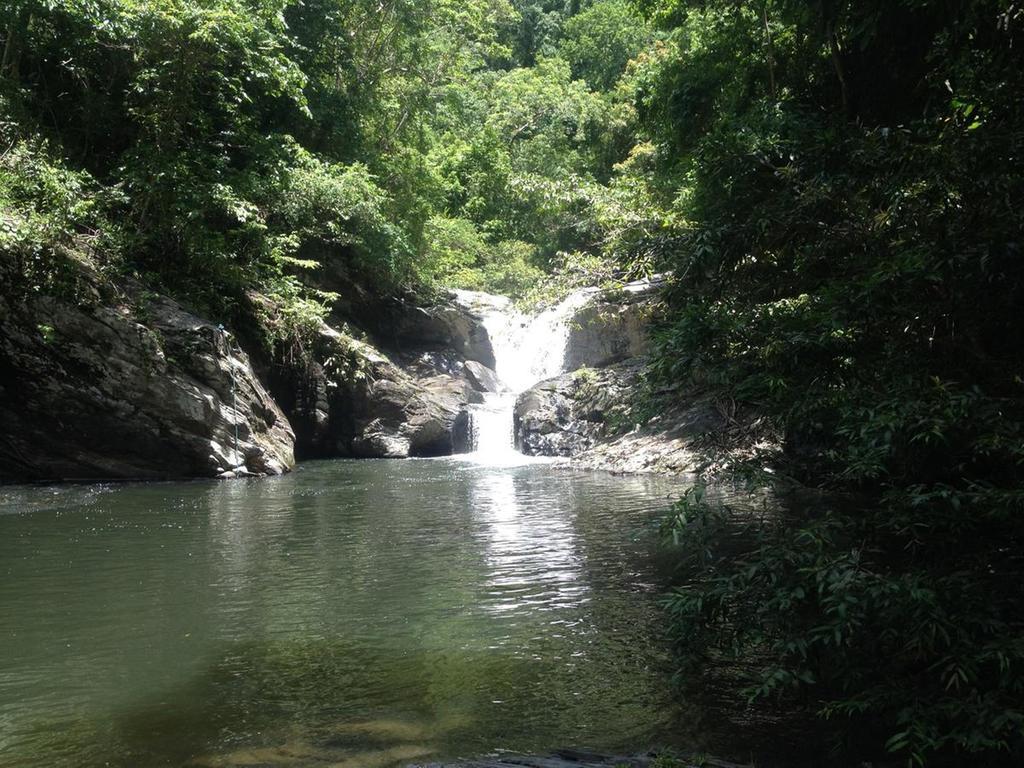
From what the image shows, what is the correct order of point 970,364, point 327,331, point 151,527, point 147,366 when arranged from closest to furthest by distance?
point 970,364 < point 151,527 < point 147,366 < point 327,331

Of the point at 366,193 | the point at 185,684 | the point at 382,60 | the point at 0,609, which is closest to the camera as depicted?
the point at 185,684

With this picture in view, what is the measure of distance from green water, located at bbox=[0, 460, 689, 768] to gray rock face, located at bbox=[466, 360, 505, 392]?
14.5 meters

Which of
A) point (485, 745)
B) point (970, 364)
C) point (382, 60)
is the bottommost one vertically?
point (485, 745)

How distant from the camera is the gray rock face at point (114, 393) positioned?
47.4 feet

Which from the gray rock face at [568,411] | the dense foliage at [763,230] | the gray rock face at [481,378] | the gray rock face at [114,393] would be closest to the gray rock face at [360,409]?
the dense foliage at [763,230]

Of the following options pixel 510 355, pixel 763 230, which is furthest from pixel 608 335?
pixel 763 230

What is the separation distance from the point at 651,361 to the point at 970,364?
1.72 meters

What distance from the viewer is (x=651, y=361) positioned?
4969 mm

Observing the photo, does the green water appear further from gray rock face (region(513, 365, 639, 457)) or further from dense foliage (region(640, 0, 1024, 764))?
gray rock face (region(513, 365, 639, 457))

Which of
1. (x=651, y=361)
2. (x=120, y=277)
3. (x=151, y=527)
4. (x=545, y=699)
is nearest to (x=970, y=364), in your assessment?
(x=651, y=361)

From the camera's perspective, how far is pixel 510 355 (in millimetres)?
27562

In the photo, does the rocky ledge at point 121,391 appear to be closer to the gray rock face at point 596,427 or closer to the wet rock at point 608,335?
the gray rock face at point 596,427

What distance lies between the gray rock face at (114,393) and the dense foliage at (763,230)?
0.90 m

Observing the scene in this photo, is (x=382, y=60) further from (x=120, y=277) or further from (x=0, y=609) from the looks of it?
(x=0, y=609)
